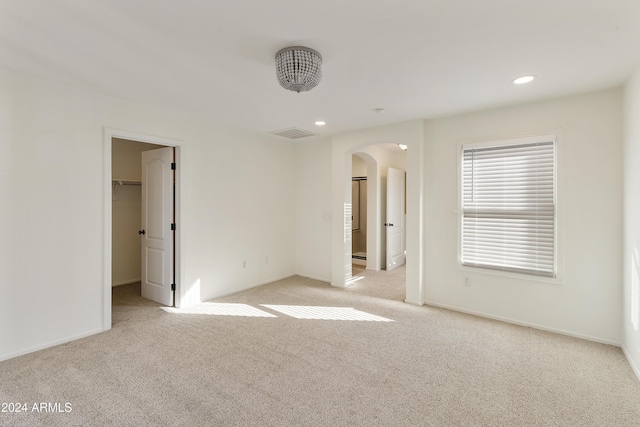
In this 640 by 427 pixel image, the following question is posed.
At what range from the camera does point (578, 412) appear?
78.0 inches

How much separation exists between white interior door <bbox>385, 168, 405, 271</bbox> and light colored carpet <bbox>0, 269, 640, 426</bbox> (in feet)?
8.65

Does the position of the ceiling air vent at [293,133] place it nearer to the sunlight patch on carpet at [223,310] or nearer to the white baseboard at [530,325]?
the sunlight patch on carpet at [223,310]

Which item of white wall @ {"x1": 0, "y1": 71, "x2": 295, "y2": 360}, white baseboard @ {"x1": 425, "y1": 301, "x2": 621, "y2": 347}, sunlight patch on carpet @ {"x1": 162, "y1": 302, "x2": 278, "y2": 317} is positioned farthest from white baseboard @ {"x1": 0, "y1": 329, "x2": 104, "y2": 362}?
white baseboard @ {"x1": 425, "y1": 301, "x2": 621, "y2": 347}

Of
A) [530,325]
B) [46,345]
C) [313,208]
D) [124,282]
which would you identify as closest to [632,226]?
[530,325]

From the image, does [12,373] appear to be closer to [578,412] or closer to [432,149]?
[578,412]

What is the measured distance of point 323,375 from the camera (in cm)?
240

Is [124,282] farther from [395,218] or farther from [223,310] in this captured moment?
[395,218]

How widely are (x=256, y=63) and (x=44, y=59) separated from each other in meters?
1.65

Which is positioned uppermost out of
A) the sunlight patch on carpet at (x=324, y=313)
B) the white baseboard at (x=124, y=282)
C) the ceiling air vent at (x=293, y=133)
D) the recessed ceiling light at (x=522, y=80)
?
the ceiling air vent at (x=293, y=133)

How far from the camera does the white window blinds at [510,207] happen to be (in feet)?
10.7

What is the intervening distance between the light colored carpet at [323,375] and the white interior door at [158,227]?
60cm

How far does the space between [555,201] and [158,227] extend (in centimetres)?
469

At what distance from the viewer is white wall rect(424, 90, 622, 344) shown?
2910 mm

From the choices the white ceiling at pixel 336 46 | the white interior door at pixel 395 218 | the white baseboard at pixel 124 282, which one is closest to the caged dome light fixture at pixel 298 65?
the white ceiling at pixel 336 46
